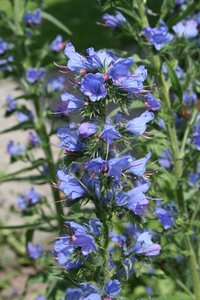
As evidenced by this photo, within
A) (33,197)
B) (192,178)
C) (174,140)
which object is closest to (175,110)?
(174,140)

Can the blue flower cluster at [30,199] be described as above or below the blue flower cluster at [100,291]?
below

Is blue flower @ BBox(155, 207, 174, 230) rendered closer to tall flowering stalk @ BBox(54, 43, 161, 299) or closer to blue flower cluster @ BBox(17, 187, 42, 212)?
tall flowering stalk @ BBox(54, 43, 161, 299)

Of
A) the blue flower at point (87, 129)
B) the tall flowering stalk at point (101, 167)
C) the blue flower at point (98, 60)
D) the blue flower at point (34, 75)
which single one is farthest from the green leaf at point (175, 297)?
the blue flower at point (34, 75)

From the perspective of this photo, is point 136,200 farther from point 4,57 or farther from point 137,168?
point 4,57

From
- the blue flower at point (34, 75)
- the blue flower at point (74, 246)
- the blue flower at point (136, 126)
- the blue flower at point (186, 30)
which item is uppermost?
the blue flower at point (136, 126)

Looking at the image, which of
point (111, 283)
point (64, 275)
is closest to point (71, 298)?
point (64, 275)

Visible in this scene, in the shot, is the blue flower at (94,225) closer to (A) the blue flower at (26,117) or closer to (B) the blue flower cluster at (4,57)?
(A) the blue flower at (26,117)
